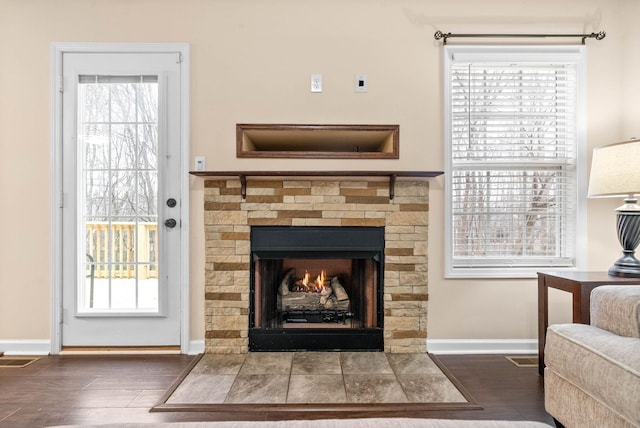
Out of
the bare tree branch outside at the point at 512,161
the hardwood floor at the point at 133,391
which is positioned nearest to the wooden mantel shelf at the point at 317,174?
the bare tree branch outside at the point at 512,161

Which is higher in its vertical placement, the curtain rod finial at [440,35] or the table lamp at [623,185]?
the curtain rod finial at [440,35]

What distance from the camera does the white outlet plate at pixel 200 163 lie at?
2.60m

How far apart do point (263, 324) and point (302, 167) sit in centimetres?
114

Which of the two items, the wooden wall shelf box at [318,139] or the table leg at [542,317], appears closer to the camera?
the table leg at [542,317]

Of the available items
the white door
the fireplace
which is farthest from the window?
the white door

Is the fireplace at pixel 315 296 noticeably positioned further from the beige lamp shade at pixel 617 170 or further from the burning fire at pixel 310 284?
the beige lamp shade at pixel 617 170

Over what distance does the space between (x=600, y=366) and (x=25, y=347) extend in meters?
3.31

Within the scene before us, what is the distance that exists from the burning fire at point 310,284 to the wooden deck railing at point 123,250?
1.03 metres

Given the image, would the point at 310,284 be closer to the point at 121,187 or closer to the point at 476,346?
the point at 476,346

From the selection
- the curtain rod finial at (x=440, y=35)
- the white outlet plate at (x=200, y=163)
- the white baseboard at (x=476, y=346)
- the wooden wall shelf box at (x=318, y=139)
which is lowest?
the white baseboard at (x=476, y=346)

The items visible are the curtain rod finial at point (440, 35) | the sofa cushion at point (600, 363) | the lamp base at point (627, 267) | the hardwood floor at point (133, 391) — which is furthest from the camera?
the curtain rod finial at point (440, 35)

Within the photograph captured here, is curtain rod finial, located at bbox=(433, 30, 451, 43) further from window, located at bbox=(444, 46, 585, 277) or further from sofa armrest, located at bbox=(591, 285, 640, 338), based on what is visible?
sofa armrest, located at bbox=(591, 285, 640, 338)

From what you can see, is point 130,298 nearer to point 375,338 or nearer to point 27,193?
point 27,193

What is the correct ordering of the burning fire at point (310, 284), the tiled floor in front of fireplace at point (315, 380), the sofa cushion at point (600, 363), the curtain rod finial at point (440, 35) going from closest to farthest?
the sofa cushion at point (600, 363)
the tiled floor in front of fireplace at point (315, 380)
the curtain rod finial at point (440, 35)
the burning fire at point (310, 284)
